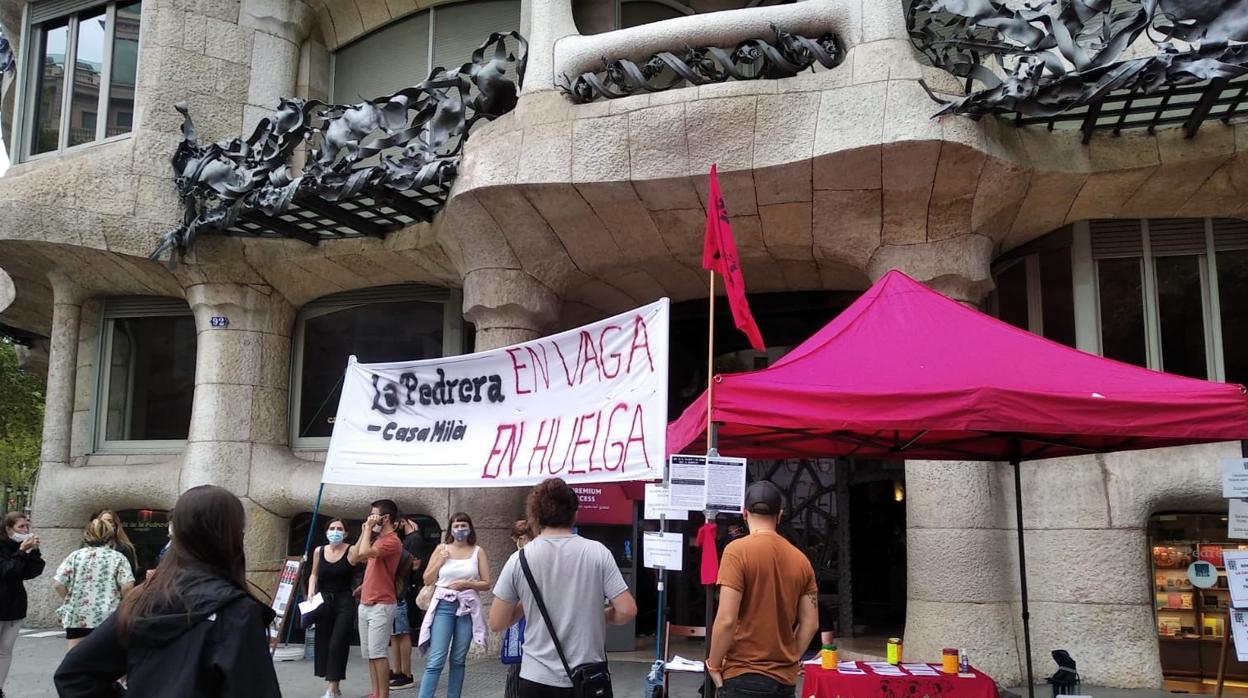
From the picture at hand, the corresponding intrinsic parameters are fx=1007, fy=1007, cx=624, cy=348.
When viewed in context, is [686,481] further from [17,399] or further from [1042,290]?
[17,399]

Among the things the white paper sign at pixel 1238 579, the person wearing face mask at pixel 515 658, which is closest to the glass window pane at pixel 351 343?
the person wearing face mask at pixel 515 658

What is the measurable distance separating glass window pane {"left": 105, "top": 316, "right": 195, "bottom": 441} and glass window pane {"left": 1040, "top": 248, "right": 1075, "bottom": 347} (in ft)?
37.4

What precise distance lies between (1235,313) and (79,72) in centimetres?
1501

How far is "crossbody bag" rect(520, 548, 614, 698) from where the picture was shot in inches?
172

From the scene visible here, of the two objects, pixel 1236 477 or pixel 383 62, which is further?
pixel 383 62

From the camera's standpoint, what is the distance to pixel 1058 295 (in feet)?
35.1

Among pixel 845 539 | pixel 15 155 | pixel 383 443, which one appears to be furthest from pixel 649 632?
pixel 15 155

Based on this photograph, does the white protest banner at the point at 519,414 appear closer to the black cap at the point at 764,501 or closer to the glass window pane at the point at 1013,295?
the black cap at the point at 764,501

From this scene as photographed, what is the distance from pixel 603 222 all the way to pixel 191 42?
6.84 metres

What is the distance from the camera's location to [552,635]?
4.43m

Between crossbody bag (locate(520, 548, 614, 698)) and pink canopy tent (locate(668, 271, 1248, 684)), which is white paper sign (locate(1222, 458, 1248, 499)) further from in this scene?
crossbody bag (locate(520, 548, 614, 698))

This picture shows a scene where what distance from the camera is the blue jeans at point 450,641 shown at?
7.55 m

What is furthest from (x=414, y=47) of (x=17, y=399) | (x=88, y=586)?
(x=17, y=399)

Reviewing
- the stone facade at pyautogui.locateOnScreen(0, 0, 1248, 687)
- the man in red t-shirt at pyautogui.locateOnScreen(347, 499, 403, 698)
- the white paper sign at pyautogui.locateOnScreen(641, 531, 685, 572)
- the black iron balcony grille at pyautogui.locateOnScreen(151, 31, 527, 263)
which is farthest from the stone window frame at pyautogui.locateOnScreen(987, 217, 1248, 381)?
the man in red t-shirt at pyautogui.locateOnScreen(347, 499, 403, 698)
